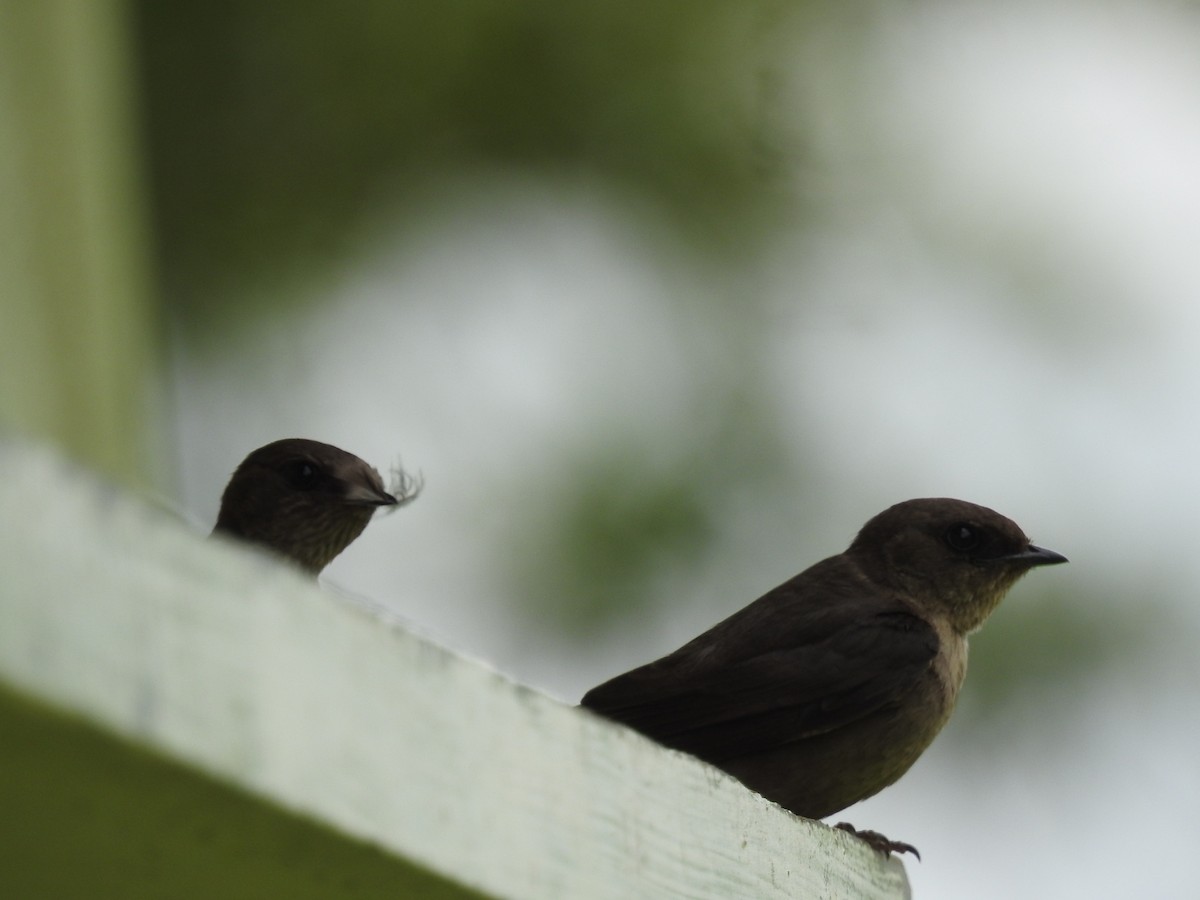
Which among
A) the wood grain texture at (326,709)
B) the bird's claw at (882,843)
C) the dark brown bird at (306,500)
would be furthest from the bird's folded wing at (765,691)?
the wood grain texture at (326,709)

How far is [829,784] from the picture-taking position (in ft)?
10.7

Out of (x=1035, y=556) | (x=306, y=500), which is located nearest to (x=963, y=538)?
(x=1035, y=556)

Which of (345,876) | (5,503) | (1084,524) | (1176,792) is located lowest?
(1176,792)

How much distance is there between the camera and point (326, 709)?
53.6 inches

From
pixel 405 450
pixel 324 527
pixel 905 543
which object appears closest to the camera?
pixel 324 527

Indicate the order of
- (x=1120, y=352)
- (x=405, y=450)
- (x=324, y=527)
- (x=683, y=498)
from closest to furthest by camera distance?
(x=324, y=527)
(x=405, y=450)
(x=683, y=498)
(x=1120, y=352)

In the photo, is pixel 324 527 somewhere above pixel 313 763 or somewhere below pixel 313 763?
below

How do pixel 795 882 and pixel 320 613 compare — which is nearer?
pixel 320 613

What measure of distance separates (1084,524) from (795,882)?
328 centimetres

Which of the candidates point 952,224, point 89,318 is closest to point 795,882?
point 89,318

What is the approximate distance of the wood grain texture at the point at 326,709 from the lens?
113cm

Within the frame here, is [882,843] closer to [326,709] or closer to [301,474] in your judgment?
[301,474]

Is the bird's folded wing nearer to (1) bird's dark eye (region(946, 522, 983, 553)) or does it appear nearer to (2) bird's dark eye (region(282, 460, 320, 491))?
(1) bird's dark eye (region(946, 522, 983, 553))

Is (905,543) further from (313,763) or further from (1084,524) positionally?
(313,763)
